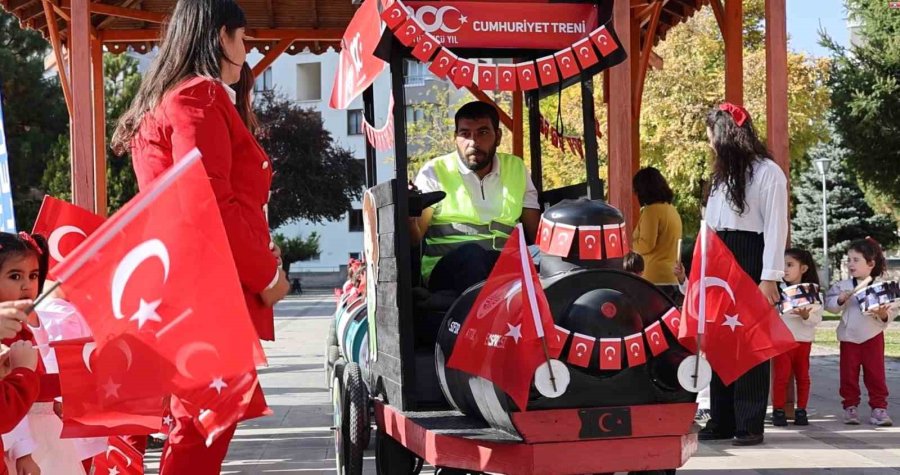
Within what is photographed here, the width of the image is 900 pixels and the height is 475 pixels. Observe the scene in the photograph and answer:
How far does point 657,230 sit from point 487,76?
386 cm

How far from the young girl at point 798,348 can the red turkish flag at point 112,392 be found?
20.6ft

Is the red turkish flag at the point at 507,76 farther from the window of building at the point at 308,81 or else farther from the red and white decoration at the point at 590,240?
the window of building at the point at 308,81

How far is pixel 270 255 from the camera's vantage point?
4055mm

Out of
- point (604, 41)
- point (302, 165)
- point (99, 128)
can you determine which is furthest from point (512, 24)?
point (302, 165)

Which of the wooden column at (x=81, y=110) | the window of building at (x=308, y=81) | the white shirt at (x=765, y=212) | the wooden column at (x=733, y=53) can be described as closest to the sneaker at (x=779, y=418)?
the white shirt at (x=765, y=212)

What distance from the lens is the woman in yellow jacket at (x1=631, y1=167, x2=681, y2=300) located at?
911 centimetres

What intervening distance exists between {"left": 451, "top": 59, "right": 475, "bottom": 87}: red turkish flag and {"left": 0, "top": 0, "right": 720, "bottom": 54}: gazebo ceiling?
6851 mm

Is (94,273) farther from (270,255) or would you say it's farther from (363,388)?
(363,388)

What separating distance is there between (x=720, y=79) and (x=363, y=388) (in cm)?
2160

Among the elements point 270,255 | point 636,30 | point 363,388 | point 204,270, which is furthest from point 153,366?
point 636,30

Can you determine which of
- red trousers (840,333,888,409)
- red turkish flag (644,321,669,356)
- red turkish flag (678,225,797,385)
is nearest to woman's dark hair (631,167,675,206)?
red trousers (840,333,888,409)

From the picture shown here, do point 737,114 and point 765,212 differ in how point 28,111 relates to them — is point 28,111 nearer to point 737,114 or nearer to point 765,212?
point 737,114

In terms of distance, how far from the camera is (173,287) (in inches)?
130

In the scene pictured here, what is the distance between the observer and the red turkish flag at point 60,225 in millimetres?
5656
